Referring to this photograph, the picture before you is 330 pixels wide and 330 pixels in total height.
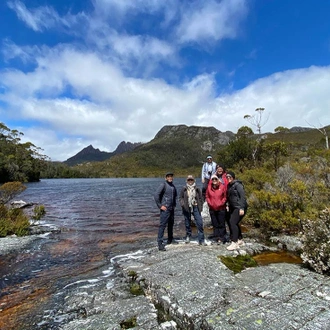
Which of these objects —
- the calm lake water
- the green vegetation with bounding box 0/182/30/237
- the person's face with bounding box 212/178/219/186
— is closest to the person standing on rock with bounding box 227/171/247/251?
the person's face with bounding box 212/178/219/186

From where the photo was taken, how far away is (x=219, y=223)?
10000mm

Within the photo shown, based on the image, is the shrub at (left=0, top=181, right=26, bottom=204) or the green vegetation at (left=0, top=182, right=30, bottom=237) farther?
the shrub at (left=0, top=181, right=26, bottom=204)

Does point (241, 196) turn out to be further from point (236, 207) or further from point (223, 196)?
point (223, 196)

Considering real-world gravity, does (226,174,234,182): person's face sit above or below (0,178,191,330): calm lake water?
above

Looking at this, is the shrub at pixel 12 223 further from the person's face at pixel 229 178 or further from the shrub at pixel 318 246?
the shrub at pixel 318 246

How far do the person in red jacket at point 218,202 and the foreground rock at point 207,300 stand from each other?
244 cm

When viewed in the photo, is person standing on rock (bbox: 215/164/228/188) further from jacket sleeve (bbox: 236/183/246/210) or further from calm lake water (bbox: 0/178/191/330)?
calm lake water (bbox: 0/178/191/330)

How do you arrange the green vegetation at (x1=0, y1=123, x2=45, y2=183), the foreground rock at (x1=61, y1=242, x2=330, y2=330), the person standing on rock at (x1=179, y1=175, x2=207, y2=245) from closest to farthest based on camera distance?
the foreground rock at (x1=61, y1=242, x2=330, y2=330) < the person standing on rock at (x1=179, y1=175, x2=207, y2=245) < the green vegetation at (x1=0, y1=123, x2=45, y2=183)

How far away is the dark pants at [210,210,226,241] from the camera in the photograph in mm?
9789

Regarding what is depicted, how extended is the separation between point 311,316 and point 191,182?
5.99 m

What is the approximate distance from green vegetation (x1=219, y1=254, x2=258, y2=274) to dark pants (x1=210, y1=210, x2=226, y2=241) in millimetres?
1997

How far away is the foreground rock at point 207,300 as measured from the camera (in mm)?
4586

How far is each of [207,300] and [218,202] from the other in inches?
183

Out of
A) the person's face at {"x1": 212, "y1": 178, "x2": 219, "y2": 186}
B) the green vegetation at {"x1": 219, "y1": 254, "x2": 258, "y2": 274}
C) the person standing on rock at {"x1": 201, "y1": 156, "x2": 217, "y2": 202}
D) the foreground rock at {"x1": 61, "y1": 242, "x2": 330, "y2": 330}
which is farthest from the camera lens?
the person standing on rock at {"x1": 201, "y1": 156, "x2": 217, "y2": 202}
